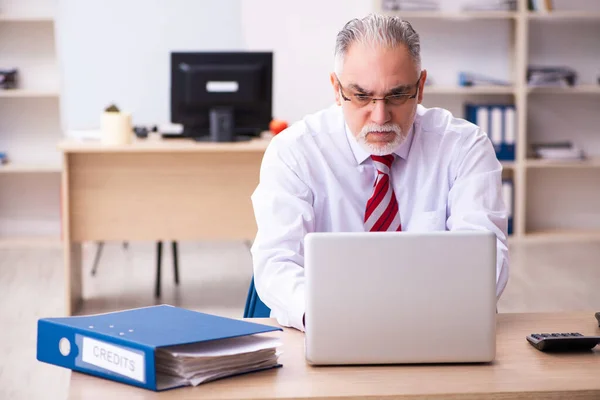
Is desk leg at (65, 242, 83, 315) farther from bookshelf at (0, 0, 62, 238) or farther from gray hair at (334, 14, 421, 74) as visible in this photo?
gray hair at (334, 14, 421, 74)

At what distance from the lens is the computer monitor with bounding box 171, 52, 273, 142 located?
4230 mm

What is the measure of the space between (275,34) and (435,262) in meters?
4.92

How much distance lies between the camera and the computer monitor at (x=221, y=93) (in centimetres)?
423

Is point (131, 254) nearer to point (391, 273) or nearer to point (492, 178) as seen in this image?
point (492, 178)

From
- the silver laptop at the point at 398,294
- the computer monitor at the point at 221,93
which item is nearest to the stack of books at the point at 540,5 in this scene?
the computer monitor at the point at 221,93

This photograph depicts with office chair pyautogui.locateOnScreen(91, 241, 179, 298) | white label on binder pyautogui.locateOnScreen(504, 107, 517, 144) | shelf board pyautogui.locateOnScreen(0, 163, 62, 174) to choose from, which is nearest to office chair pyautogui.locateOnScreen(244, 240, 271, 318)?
office chair pyautogui.locateOnScreen(91, 241, 179, 298)

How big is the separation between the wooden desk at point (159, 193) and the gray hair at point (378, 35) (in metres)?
2.29

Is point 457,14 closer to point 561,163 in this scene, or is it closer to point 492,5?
point 492,5

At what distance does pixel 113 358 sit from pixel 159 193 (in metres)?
2.97

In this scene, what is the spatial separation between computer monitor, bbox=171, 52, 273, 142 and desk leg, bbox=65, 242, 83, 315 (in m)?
0.77

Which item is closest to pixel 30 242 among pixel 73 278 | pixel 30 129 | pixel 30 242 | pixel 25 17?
pixel 30 242

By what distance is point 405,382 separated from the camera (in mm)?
1270

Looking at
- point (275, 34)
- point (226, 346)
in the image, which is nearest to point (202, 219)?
point (275, 34)

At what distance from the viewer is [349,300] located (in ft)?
4.20
